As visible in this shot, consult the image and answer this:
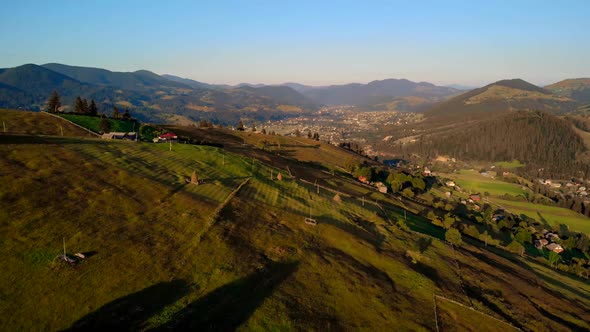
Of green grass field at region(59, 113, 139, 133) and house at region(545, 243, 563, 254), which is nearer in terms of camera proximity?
green grass field at region(59, 113, 139, 133)

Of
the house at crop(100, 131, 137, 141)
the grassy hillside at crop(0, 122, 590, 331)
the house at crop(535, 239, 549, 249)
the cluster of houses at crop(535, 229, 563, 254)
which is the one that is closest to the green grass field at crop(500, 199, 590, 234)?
the cluster of houses at crop(535, 229, 563, 254)

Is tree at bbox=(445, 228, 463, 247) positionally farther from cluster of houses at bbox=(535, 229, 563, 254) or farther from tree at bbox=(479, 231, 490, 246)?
cluster of houses at bbox=(535, 229, 563, 254)

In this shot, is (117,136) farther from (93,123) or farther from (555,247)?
(555,247)

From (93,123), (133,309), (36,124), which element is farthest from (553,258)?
(36,124)

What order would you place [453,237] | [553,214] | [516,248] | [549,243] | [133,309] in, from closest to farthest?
1. [133,309]
2. [453,237]
3. [516,248]
4. [549,243]
5. [553,214]

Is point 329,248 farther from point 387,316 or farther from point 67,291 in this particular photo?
point 67,291

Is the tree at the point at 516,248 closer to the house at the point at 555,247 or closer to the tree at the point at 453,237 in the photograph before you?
the house at the point at 555,247
